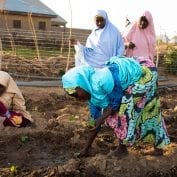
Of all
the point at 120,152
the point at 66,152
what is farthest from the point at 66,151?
the point at 120,152

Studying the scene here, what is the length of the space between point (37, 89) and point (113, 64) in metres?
5.41

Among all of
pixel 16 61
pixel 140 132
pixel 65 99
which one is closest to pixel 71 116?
pixel 65 99

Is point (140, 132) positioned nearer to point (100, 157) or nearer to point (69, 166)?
point (100, 157)

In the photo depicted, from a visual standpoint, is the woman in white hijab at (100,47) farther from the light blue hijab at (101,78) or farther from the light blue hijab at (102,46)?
the light blue hijab at (101,78)

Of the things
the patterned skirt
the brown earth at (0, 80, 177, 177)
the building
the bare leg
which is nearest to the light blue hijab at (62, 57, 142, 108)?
the patterned skirt

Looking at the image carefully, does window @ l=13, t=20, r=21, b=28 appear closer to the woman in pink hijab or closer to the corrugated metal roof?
the corrugated metal roof

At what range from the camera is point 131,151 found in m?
5.44

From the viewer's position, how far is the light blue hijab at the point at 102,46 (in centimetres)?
727

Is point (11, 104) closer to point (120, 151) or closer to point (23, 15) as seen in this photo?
point (120, 151)

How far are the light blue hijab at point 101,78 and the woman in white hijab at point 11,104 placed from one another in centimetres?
162

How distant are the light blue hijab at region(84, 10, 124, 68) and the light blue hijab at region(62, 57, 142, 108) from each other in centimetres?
249

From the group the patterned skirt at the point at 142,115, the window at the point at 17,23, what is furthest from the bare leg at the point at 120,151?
the window at the point at 17,23

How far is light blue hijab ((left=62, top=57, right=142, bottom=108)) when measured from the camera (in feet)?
14.7

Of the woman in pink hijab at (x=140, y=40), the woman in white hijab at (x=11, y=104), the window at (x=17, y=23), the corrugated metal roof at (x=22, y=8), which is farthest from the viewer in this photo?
the window at (x=17, y=23)
